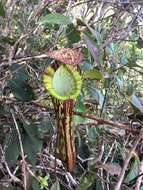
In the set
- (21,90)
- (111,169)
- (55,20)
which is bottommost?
(111,169)

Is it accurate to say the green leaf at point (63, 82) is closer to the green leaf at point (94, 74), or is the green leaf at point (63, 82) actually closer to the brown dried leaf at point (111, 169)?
the green leaf at point (94, 74)

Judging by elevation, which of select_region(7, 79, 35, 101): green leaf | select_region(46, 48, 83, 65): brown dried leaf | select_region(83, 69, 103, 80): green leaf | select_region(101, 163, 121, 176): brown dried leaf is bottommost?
select_region(101, 163, 121, 176): brown dried leaf

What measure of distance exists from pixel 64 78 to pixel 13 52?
0.36 meters

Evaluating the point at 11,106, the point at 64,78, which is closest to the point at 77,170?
the point at 11,106

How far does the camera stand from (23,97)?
2.98ft

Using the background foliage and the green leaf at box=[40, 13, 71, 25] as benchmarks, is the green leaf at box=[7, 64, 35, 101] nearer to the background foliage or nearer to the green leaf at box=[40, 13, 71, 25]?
the background foliage

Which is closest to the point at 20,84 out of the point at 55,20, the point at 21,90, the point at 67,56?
the point at 21,90

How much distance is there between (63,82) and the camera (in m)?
0.57

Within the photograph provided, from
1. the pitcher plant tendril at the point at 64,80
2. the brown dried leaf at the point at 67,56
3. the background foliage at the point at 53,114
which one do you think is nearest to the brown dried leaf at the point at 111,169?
the background foliage at the point at 53,114

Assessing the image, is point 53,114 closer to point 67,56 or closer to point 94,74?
point 94,74

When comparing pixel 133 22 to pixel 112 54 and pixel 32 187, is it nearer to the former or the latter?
pixel 112 54

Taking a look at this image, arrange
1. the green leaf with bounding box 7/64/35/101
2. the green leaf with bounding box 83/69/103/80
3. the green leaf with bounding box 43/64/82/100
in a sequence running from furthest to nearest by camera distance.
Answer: the green leaf with bounding box 7/64/35/101
the green leaf with bounding box 83/69/103/80
the green leaf with bounding box 43/64/82/100

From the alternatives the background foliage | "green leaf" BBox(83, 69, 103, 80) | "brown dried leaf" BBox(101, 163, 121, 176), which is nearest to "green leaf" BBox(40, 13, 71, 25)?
the background foliage

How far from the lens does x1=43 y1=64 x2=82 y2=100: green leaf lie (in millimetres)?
566
